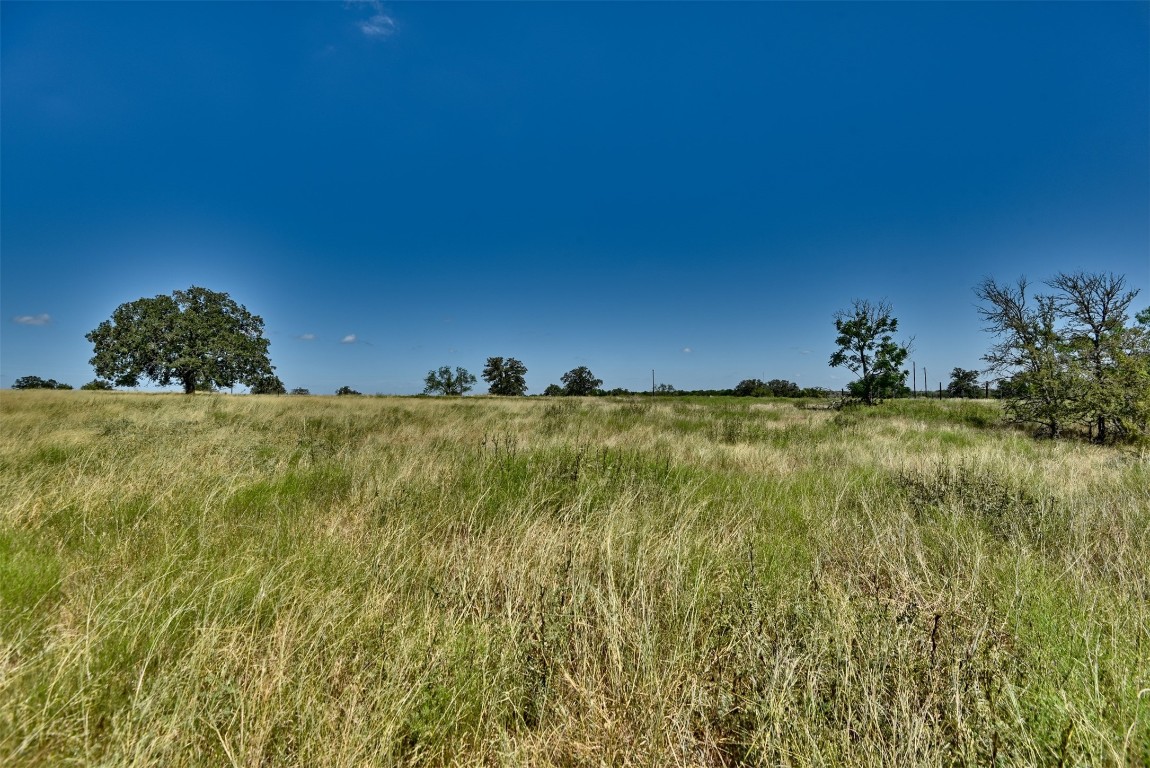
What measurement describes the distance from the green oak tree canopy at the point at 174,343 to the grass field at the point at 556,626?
4420cm

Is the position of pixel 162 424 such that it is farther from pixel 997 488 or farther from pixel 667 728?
pixel 997 488

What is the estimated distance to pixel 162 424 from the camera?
8.81 meters

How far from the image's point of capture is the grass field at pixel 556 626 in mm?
1552

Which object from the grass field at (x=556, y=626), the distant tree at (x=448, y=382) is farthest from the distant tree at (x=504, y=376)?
the grass field at (x=556, y=626)

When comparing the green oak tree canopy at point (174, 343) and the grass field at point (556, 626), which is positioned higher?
the green oak tree canopy at point (174, 343)

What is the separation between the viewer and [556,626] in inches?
84.5

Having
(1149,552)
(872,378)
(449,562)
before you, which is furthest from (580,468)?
(872,378)

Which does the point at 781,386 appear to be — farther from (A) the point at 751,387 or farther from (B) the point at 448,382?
(B) the point at 448,382

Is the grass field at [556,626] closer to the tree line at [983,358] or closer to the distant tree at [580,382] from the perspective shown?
the tree line at [983,358]

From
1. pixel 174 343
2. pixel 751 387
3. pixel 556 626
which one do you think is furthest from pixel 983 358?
pixel 751 387

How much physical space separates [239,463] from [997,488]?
31.4 feet

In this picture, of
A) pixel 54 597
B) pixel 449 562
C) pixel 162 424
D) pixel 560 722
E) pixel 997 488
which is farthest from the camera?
pixel 162 424

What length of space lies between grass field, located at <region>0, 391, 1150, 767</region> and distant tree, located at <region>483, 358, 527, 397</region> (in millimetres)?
90050

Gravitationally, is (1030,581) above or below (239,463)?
below
